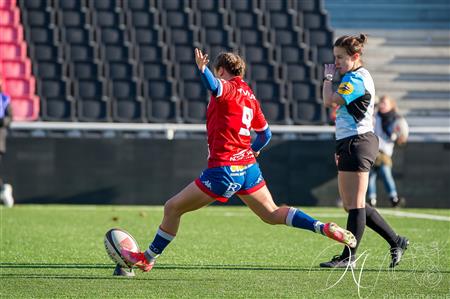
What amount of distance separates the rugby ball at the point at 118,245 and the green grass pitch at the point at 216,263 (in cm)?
14

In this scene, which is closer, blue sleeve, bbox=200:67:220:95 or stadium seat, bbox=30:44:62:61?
blue sleeve, bbox=200:67:220:95

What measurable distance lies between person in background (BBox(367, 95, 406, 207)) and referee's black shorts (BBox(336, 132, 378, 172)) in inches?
349

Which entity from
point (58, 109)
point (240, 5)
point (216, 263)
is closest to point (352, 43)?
point (216, 263)

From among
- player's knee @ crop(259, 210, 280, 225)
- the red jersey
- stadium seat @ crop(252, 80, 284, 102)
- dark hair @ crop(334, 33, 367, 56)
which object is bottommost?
stadium seat @ crop(252, 80, 284, 102)

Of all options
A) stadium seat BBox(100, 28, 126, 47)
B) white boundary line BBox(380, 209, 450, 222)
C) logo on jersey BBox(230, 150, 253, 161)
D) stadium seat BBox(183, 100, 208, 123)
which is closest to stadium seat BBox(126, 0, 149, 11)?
stadium seat BBox(100, 28, 126, 47)

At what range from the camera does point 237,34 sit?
22.8m

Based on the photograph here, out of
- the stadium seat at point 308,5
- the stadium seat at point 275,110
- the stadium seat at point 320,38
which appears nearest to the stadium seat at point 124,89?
the stadium seat at point 275,110

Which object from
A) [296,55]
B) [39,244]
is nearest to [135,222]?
[39,244]

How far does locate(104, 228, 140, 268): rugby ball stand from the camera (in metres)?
7.66

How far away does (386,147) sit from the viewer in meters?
17.5

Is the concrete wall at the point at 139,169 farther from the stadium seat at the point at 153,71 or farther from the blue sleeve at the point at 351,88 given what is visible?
the blue sleeve at the point at 351,88

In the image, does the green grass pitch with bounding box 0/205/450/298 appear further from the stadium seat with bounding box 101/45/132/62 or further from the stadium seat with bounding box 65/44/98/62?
the stadium seat with bounding box 101/45/132/62

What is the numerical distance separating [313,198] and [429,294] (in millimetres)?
11460

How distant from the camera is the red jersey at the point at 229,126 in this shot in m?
7.55
